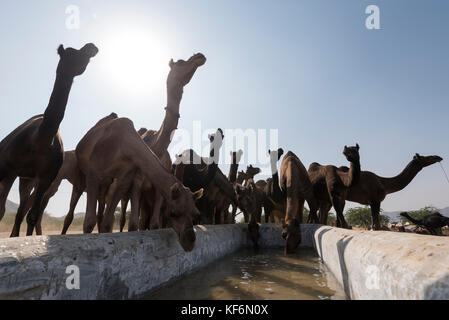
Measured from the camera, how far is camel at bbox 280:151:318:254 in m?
7.68

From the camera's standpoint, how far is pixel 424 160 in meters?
12.2

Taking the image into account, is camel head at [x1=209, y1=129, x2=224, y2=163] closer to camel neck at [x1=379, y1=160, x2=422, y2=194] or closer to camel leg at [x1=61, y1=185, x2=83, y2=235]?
camel leg at [x1=61, y1=185, x2=83, y2=235]

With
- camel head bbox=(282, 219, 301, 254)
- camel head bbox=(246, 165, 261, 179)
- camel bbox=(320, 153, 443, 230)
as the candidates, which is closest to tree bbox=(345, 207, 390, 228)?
camel head bbox=(246, 165, 261, 179)

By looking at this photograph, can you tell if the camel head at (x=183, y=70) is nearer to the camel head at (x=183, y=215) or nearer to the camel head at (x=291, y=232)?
the camel head at (x=183, y=215)

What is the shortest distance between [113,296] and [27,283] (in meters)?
1.13

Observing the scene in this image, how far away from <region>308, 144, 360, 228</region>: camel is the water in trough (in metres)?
4.56

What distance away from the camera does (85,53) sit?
446 centimetres

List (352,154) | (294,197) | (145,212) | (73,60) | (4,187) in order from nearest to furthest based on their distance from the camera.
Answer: (73,60) < (4,187) < (145,212) < (294,197) < (352,154)

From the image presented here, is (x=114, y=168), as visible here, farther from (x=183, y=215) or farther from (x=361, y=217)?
(x=361, y=217)

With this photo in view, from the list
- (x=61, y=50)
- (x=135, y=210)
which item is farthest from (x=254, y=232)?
(x=61, y=50)

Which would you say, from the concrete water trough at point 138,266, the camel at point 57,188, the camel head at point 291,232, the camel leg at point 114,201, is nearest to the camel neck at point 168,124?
the camel leg at point 114,201

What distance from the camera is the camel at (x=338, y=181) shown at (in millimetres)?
9203

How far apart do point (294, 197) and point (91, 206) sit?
253 inches
